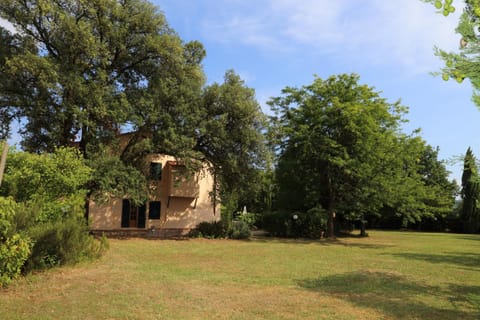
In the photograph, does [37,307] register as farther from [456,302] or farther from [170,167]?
[170,167]

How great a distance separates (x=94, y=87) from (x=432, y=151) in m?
51.4

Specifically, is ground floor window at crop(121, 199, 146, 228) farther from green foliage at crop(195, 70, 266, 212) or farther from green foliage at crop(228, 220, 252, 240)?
green foliage at crop(195, 70, 266, 212)

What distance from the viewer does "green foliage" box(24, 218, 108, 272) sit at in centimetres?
A: 943

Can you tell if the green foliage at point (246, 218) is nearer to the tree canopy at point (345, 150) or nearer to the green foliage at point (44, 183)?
the tree canopy at point (345, 150)

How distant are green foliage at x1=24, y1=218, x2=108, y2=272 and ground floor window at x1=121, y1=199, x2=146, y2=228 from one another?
1382 centimetres

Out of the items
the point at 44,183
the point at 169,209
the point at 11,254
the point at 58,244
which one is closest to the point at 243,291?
the point at 11,254

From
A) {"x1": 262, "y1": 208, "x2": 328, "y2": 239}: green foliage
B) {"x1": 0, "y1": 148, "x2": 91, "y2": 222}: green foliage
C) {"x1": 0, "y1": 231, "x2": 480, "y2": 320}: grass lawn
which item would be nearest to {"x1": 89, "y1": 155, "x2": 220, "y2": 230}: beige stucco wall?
{"x1": 262, "y1": 208, "x2": 328, "y2": 239}: green foliage

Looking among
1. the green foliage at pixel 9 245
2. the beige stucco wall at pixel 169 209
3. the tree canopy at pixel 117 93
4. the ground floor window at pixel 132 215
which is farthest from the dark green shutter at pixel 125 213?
the green foliage at pixel 9 245

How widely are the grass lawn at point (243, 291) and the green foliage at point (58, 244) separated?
38cm

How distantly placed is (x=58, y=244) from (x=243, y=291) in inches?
219

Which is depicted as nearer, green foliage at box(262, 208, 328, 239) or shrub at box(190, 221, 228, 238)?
shrub at box(190, 221, 228, 238)

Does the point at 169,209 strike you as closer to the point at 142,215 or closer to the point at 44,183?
the point at 142,215

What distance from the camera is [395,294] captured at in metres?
8.28

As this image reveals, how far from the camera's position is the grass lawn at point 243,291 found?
6516 millimetres
